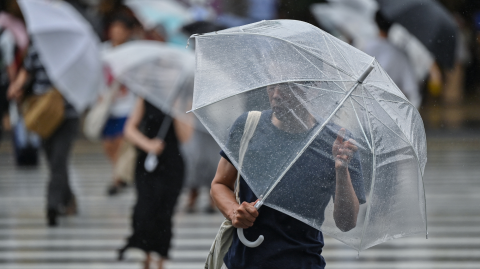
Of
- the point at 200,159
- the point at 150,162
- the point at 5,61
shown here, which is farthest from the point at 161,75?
the point at 5,61

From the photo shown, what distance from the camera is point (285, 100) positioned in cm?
306

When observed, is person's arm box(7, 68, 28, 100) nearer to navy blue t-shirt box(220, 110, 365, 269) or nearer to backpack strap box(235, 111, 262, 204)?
navy blue t-shirt box(220, 110, 365, 269)

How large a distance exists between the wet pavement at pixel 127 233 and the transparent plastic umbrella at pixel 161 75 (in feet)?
5.32

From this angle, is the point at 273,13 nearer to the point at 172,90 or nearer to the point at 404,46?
the point at 404,46

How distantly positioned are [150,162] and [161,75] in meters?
0.87

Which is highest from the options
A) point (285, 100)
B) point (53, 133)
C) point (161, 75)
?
point (285, 100)

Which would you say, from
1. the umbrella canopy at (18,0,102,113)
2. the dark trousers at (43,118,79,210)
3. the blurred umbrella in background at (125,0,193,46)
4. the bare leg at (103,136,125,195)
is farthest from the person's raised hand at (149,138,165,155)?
the blurred umbrella in background at (125,0,193,46)

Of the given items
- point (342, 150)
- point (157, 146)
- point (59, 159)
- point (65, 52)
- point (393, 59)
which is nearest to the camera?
point (342, 150)

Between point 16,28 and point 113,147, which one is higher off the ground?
point 16,28

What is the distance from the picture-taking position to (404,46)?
31.5 feet

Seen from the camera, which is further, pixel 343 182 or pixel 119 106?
pixel 119 106

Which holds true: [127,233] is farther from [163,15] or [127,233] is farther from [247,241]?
[247,241]

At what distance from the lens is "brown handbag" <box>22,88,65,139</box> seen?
841 centimetres

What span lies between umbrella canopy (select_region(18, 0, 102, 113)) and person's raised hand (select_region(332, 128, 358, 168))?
552 centimetres
